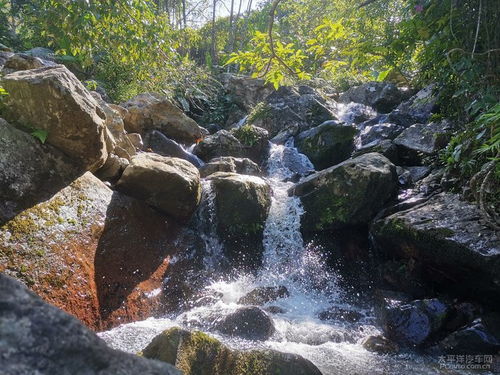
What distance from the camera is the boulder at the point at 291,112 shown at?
13.5m

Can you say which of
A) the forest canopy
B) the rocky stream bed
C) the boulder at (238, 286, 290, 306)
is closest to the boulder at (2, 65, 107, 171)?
the rocky stream bed

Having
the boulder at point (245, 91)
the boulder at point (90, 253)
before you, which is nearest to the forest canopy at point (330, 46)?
the boulder at point (90, 253)

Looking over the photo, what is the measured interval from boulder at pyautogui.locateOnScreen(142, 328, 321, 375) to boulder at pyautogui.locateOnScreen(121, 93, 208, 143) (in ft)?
27.6

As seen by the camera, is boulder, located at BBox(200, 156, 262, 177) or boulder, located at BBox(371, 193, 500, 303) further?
boulder, located at BBox(200, 156, 262, 177)

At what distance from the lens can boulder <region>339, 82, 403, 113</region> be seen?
45.6 ft

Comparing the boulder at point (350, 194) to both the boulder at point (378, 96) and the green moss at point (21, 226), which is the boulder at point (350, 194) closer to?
the green moss at point (21, 226)

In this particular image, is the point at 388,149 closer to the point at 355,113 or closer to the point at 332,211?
the point at 332,211

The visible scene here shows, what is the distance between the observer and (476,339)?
4516 mm

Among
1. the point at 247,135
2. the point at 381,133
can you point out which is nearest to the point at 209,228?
the point at 247,135

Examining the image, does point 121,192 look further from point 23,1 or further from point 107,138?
point 23,1

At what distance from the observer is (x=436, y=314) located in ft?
16.1

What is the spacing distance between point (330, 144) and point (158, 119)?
5158 mm

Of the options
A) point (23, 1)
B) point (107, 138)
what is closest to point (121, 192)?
point (107, 138)

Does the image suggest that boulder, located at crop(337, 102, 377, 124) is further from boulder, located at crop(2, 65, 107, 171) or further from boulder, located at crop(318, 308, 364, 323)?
boulder, located at crop(2, 65, 107, 171)
